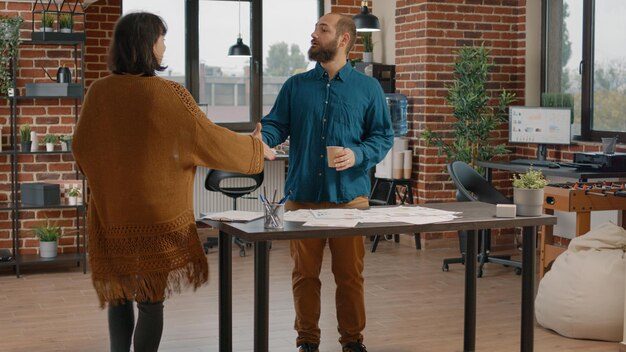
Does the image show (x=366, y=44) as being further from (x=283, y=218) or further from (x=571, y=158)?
(x=283, y=218)

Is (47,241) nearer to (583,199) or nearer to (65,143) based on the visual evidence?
(65,143)

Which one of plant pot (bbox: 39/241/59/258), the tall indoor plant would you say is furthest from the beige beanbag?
plant pot (bbox: 39/241/59/258)

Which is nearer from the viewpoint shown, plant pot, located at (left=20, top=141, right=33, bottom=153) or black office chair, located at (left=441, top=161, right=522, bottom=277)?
black office chair, located at (left=441, top=161, right=522, bottom=277)

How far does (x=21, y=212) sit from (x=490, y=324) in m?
3.80

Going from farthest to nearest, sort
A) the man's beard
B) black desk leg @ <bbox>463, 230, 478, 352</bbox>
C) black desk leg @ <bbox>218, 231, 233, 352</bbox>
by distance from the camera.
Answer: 1. black desk leg @ <bbox>463, 230, 478, 352</bbox>
2. the man's beard
3. black desk leg @ <bbox>218, 231, 233, 352</bbox>

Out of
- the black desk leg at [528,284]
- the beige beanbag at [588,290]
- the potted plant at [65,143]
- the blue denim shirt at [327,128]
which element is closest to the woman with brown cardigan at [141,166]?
the blue denim shirt at [327,128]

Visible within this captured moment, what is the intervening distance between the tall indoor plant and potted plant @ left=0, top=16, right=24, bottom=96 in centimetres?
341

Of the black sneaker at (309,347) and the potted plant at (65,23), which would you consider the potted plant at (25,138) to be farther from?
the black sneaker at (309,347)

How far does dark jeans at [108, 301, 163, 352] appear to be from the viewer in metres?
3.40

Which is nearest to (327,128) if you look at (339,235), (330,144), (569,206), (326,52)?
(330,144)

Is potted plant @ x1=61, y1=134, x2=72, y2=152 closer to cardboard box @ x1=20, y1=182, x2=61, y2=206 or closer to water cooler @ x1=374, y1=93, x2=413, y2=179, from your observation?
cardboard box @ x1=20, y1=182, x2=61, y2=206

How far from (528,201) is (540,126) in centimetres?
359

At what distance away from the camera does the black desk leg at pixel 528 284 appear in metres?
4.20

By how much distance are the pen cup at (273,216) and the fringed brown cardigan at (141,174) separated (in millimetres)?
287
